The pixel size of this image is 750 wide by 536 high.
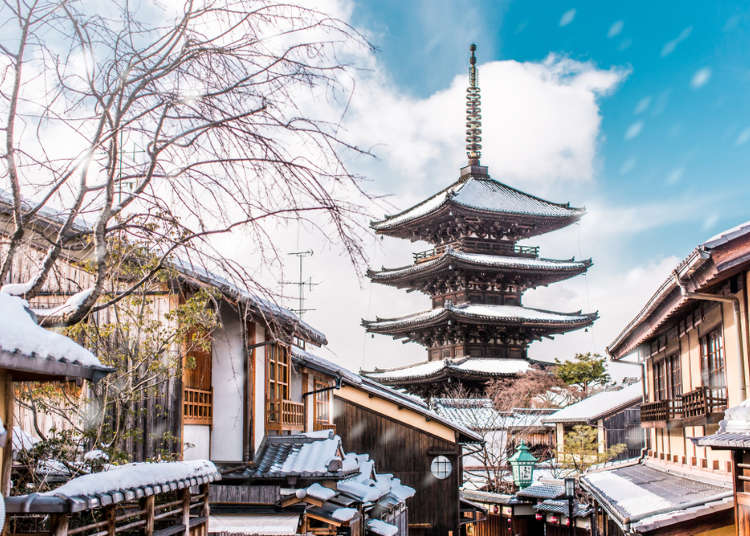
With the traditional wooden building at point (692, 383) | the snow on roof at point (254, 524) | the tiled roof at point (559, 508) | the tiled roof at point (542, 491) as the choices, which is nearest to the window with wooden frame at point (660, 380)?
the traditional wooden building at point (692, 383)

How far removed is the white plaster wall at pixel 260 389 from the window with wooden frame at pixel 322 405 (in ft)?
15.5

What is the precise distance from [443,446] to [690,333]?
10299 mm

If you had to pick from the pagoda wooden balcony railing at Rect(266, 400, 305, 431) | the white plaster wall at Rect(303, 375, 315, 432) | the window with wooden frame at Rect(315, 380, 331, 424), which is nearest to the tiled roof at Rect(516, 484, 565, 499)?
the window with wooden frame at Rect(315, 380, 331, 424)

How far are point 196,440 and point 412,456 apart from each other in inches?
432

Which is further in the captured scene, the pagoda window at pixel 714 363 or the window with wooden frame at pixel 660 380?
the window with wooden frame at pixel 660 380

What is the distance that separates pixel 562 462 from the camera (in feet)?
94.1

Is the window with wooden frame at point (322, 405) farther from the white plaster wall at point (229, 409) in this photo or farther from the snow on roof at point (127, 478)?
the snow on roof at point (127, 478)

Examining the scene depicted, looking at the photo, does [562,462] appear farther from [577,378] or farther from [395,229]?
[395,229]

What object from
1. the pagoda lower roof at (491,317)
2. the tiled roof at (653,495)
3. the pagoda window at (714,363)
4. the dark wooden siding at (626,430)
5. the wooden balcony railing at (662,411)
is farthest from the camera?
the pagoda lower roof at (491,317)

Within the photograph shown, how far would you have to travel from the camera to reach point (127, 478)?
5594 millimetres

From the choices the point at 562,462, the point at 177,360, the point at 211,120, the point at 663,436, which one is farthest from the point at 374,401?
the point at 211,120

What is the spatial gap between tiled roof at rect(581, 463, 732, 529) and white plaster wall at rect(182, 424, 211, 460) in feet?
19.1

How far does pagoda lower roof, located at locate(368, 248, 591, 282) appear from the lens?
3766cm

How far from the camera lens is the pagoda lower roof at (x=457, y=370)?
37.0 meters
